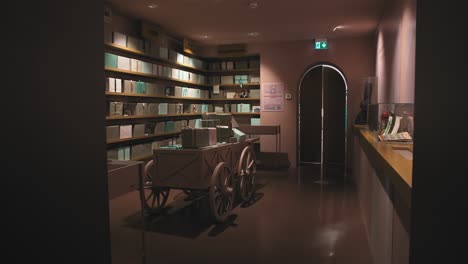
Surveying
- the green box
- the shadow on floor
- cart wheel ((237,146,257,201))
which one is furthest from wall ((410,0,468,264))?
the green box

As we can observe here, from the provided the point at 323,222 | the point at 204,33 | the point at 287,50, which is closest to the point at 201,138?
the point at 323,222

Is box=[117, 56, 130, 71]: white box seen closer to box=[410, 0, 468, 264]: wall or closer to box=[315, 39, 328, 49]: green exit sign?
box=[315, 39, 328, 49]: green exit sign

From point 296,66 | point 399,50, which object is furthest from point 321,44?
point 399,50

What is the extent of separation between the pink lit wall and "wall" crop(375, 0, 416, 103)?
2279 millimetres

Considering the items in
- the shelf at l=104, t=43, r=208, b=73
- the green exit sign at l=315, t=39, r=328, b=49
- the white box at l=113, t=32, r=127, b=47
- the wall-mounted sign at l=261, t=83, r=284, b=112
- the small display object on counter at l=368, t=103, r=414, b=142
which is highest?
the green exit sign at l=315, t=39, r=328, b=49

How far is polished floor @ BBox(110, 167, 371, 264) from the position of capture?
3.09 meters

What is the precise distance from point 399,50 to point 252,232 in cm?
275

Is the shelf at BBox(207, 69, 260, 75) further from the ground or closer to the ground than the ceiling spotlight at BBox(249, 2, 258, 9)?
closer to the ground

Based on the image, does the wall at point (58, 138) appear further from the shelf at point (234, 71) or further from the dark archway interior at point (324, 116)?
the dark archway interior at point (324, 116)

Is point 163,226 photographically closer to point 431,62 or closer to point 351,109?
point 431,62

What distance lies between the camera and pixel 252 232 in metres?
3.75

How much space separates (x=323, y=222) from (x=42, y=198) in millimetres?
3646

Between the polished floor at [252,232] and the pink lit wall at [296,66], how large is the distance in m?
2.96

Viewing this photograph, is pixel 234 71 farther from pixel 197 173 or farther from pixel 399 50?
pixel 197 173
